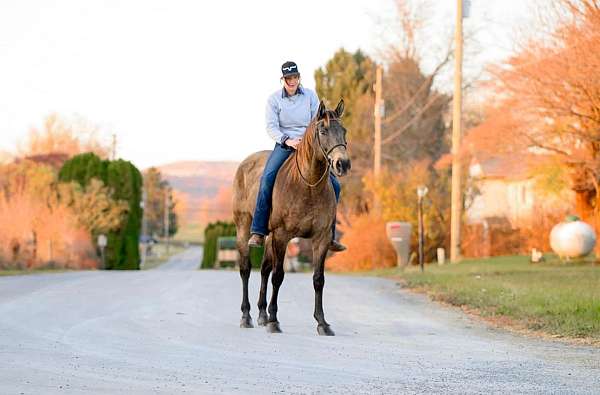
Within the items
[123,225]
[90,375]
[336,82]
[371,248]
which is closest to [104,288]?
[90,375]

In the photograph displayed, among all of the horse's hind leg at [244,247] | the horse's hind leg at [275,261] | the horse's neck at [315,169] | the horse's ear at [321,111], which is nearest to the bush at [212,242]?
the horse's hind leg at [244,247]

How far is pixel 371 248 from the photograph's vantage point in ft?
151

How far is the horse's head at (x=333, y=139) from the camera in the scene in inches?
437

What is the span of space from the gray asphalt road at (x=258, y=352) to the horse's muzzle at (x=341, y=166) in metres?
1.80

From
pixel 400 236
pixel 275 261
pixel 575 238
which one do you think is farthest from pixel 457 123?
pixel 275 261

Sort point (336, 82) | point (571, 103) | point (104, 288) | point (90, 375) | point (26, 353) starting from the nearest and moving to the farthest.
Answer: point (90, 375), point (26, 353), point (104, 288), point (571, 103), point (336, 82)

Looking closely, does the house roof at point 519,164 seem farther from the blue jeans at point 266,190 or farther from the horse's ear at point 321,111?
the horse's ear at point 321,111

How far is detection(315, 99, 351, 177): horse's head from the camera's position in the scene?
1111 cm

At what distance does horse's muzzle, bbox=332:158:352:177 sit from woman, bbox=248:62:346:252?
1.50m

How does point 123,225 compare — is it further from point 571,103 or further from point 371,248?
point 571,103

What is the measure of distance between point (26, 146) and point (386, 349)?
86.5m

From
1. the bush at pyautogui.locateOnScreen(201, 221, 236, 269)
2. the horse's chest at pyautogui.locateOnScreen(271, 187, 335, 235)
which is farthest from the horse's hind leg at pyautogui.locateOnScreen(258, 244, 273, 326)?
the bush at pyautogui.locateOnScreen(201, 221, 236, 269)

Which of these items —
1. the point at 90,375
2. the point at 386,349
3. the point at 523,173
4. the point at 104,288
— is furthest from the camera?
the point at 523,173

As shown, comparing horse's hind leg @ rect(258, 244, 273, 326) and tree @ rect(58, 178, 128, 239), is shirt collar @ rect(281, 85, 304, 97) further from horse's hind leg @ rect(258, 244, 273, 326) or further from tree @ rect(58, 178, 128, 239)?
tree @ rect(58, 178, 128, 239)
